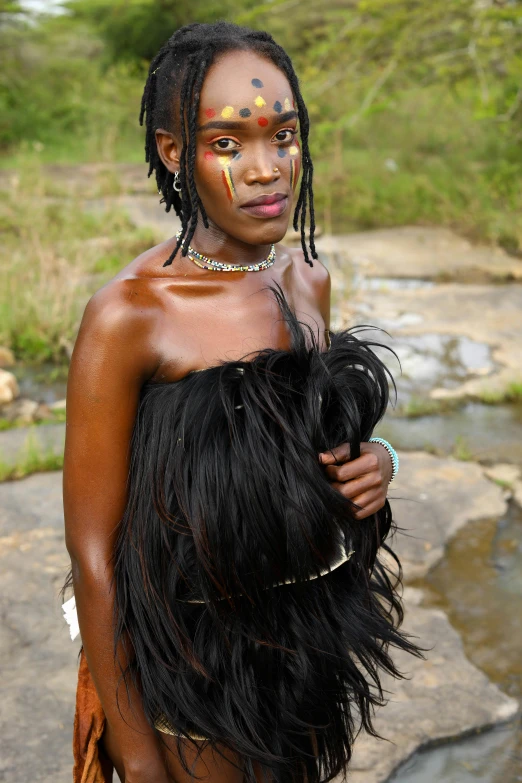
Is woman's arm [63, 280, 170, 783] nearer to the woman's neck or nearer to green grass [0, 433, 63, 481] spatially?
the woman's neck

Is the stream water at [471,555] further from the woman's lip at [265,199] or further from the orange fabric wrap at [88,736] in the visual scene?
the woman's lip at [265,199]

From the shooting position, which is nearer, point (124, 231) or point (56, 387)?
point (56, 387)

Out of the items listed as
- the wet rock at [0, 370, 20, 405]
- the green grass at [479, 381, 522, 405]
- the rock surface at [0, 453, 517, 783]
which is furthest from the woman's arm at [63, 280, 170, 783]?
the green grass at [479, 381, 522, 405]

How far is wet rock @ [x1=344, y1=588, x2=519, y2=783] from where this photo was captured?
213cm

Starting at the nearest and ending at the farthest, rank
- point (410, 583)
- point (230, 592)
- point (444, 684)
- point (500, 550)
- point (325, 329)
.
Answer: point (230, 592)
point (325, 329)
point (444, 684)
point (410, 583)
point (500, 550)

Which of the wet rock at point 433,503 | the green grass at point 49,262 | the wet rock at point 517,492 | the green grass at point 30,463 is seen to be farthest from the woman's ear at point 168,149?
the green grass at point 49,262

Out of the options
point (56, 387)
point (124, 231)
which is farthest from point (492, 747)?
point (124, 231)

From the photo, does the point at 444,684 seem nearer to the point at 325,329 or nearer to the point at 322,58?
the point at 325,329

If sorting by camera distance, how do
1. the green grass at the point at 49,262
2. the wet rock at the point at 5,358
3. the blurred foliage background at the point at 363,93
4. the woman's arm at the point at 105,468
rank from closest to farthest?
the woman's arm at the point at 105,468 → the wet rock at the point at 5,358 → the green grass at the point at 49,262 → the blurred foliage background at the point at 363,93

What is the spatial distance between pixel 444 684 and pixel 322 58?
6.26 meters

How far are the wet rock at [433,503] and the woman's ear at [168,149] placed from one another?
5.86 feet

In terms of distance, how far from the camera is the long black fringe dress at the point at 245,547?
1334 millimetres

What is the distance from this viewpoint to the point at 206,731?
1.39 meters

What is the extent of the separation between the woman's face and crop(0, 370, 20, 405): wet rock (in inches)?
127
